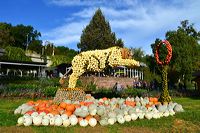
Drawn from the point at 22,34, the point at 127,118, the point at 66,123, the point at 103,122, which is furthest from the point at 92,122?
the point at 22,34

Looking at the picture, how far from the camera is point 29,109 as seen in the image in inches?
577

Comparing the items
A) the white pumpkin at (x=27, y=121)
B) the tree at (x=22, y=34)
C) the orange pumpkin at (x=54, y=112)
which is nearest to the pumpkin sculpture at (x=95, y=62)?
the orange pumpkin at (x=54, y=112)

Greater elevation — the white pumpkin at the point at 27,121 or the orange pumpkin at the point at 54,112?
the orange pumpkin at the point at 54,112

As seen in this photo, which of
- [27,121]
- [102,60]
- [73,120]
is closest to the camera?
[27,121]

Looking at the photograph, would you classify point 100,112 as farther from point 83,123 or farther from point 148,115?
point 148,115

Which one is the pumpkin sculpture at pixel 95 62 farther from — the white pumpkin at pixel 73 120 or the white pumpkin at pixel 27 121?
the white pumpkin at pixel 27 121

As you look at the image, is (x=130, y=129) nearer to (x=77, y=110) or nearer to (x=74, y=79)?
(x=77, y=110)

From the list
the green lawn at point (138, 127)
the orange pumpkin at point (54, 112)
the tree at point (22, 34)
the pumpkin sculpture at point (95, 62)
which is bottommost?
the green lawn at point (138, 127)

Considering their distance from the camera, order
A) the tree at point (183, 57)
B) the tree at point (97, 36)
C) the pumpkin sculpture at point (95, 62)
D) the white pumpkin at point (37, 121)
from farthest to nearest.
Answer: the tree at point (97, 36), the tree at point (183, 57), the pumpkin sculpture at point (95, 62), the white pumpkin at point (37, 121)

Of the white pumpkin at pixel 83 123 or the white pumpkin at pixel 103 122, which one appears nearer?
the white pumpkin at pixel 83 123

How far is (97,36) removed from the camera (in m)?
60.2

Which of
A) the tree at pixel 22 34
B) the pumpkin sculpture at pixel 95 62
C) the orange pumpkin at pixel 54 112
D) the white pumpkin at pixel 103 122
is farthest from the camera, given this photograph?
the tree at pixel 22 34

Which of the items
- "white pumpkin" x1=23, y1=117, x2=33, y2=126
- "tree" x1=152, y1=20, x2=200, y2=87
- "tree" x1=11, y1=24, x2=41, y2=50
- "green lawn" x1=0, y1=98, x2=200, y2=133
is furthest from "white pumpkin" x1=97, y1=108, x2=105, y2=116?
"tree" x1=11, y1=24, x2=41, y2=50

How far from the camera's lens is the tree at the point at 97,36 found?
5997 centimetres
